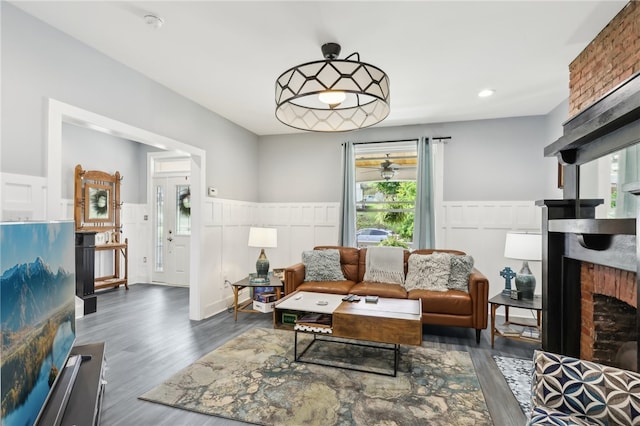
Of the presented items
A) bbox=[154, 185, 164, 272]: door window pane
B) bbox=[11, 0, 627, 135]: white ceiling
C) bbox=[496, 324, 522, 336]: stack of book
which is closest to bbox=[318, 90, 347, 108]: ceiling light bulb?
bbox=[11, 0, 627, 135]: white ceiling

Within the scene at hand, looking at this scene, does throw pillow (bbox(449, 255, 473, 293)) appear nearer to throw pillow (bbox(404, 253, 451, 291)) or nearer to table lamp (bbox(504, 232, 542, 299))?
throw pillow (bbox(404, 253, 451, 291))

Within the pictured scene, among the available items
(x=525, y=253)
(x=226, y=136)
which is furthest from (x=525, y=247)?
(x=226, y=136)

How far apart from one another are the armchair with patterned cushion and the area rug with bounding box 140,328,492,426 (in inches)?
32.6

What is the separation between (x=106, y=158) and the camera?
227 inches

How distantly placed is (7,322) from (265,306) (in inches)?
129

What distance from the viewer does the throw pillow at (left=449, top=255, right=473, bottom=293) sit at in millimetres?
3730

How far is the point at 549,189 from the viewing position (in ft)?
13.8

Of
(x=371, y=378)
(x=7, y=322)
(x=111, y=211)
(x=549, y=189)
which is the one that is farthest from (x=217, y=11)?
(x=111, y=211)

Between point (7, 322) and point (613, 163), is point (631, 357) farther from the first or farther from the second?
point (7, 322)

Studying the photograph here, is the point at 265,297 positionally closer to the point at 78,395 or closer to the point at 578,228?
the point at 78,395

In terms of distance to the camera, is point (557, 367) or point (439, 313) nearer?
point (557, 367)

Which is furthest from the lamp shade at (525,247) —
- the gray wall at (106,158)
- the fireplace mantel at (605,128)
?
the gray wall at (106,158)

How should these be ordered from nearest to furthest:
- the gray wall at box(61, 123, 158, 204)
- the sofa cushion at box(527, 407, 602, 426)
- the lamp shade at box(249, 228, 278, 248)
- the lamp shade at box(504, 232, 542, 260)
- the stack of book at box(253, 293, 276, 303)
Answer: the sofa cushion at box(527, 407, 602, 426)
the lamp shade at box(504, 232, 542, 260)
the stack of book at box(253, 293, 276, 303)
the lamp shade at box(249, 228, 278, 248)
the gray wall at box(61, 123, 158, 204)

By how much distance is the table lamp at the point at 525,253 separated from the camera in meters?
3.34
